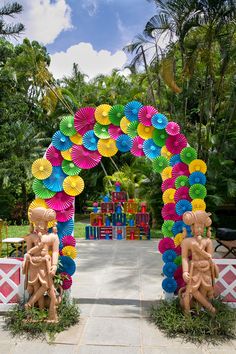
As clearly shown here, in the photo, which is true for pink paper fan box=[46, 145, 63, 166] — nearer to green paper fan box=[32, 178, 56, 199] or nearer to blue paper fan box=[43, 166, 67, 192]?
blue paper fan box=[43, 166, 67, 192]

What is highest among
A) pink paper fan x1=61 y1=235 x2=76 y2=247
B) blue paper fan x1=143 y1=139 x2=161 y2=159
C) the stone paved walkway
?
blue paper fan x1=143 y1=139 x2=161 y2=159

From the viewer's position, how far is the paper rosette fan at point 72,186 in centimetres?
538

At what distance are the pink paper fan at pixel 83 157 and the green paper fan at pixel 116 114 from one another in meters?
0.57

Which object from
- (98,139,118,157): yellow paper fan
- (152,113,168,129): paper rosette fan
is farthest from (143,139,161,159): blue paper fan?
(98,139,118,157): yellow paper fan

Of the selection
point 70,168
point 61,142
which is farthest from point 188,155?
point 61,142

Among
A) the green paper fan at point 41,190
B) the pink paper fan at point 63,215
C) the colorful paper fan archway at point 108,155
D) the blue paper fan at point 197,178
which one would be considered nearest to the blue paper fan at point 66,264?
the colorful paper fan archway at point 108,155

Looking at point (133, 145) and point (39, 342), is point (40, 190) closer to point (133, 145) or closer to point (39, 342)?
point (133, 145)

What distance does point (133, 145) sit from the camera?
18.5ft

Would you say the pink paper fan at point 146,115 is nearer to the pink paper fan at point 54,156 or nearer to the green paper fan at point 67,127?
the green paper fan at point 67,127

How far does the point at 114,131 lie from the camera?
556 centimetres

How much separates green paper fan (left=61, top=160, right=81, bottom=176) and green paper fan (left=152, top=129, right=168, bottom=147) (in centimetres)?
125

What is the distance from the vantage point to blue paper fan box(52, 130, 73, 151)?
5500 mm

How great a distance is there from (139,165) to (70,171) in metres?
12.1

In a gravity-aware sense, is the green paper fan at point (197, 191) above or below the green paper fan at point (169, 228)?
above
